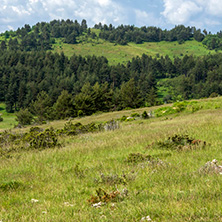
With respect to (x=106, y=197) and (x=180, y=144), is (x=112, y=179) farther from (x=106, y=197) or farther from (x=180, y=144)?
(x=180, y=144)

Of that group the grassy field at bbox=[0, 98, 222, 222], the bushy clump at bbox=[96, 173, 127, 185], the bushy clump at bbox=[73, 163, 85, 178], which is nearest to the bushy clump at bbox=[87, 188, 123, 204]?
the grassy field at bbox=[0, 98, 222, 222]

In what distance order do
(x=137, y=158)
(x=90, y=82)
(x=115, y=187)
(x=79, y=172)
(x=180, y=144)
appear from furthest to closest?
1. (x=90, y=82)
2. (x=180, y=144)
3. (x=137, y=158)
4. (x=79, y=172)
5. (x=115, y=187)

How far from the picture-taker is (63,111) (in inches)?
2660

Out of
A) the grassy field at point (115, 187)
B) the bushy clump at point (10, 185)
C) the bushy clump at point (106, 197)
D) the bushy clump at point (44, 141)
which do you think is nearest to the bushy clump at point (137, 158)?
the grassy field at point (115, 187)

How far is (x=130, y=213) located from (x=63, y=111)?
65291 millimetres

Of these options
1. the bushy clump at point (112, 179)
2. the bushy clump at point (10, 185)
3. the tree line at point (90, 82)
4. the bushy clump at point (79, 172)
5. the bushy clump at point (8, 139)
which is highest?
the tree line at point (90, 82)

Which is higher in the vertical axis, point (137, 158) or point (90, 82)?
point (90, 82)

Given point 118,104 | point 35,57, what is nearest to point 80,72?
point 35,57

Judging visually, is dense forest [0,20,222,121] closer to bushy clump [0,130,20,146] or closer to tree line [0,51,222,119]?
tree line [0,51,222,119]

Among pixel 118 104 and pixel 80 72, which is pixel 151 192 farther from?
pixel 80 72

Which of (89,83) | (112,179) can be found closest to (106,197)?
(112,179)

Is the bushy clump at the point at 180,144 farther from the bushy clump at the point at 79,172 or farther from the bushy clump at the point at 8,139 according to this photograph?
the bushy clump at the point at 8,139

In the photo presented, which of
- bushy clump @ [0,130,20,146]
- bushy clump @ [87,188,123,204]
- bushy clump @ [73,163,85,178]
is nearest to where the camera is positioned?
bushy clump @ [87,188,123,204]

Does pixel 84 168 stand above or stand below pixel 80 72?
below
